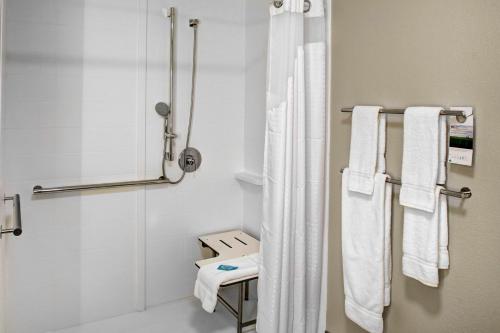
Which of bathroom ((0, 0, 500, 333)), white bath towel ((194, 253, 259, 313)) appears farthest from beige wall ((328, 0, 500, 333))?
white bath towel ((194, 253, 259, 313))

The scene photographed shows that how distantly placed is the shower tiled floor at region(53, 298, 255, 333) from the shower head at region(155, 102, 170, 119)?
50.7 inches

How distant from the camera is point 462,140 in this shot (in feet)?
4.70

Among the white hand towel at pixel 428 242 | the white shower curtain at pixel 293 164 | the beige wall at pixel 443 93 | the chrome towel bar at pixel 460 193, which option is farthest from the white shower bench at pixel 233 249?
the chrome towel bar at pixel 460 193

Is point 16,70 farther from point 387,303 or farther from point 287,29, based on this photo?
point 387,303

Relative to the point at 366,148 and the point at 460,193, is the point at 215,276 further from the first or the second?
the point at 460,193

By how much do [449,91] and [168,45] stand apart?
1.73m

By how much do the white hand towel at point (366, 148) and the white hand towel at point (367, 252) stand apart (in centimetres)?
4

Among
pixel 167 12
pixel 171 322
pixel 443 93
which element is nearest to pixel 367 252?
pixel 443 93

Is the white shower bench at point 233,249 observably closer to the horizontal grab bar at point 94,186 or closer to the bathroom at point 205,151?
the bathroom at point 205,151

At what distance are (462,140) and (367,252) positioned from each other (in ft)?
2.11

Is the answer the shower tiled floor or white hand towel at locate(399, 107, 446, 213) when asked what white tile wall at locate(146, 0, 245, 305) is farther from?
white hand towel at locate(399, 107, 446, 213)

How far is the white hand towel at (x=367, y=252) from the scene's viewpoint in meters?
1.71

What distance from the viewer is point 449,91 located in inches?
59.1

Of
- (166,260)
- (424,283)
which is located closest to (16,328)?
(166,260)
